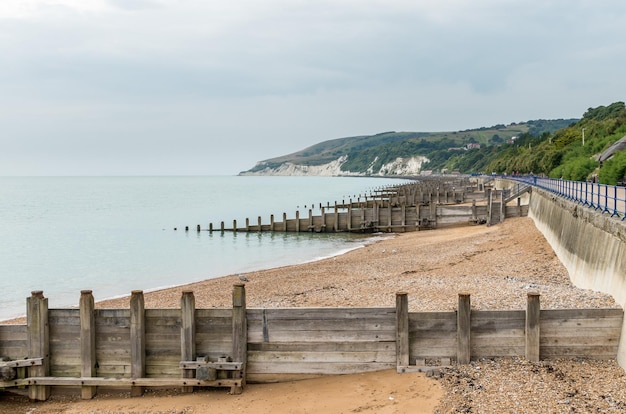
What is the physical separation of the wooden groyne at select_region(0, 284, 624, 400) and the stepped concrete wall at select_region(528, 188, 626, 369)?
151cm

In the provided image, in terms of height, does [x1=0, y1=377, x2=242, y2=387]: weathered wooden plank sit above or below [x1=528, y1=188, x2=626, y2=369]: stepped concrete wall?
below

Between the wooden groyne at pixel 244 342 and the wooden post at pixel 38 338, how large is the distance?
19 millimetres

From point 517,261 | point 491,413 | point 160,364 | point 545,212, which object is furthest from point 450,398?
point 545,212

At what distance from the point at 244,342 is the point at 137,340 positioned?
Result: 2.00 m

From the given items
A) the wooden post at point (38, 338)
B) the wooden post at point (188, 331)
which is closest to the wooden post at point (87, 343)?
the wooden post at point (38, 338)

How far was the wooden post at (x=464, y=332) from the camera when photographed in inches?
374

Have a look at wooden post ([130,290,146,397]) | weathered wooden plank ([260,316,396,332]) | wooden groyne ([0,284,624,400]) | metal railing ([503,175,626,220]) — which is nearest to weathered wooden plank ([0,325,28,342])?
wooden groyne ([0,284,624,400])

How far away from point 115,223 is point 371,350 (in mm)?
53455

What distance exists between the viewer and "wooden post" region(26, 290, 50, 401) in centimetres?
983

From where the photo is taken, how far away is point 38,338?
988 cm

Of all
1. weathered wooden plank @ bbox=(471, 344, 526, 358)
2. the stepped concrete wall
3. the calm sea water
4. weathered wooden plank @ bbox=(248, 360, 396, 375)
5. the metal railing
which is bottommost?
the calm sea water

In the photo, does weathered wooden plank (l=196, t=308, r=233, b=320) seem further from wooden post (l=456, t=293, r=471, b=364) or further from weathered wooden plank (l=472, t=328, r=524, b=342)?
weathered wooden plank (l=472, t=328, r=524, b=342)

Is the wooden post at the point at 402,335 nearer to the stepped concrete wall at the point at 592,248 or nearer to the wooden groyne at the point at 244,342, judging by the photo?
the wooden groyne at the point at 244,342

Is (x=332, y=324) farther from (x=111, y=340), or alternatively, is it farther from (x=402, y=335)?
(x=111, y=340)
